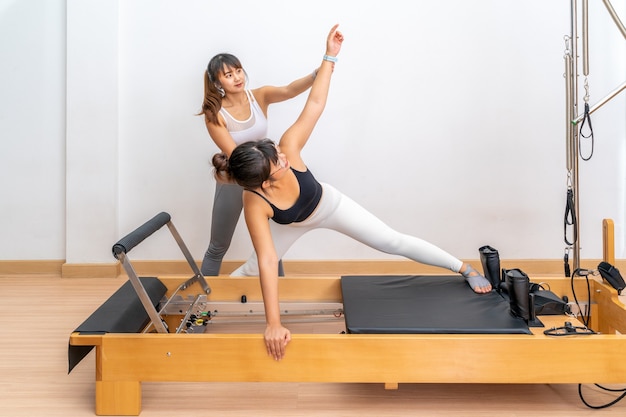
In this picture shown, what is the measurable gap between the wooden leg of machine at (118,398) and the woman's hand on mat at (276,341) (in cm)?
48

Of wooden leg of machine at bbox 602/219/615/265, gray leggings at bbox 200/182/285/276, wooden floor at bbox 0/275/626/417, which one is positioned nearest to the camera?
wooden floor at bbox 0/275/626/417

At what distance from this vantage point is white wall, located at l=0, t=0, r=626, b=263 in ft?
13.5

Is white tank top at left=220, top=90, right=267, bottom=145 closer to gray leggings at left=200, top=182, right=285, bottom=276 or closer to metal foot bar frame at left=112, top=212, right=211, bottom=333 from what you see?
gray leggings at left=200, top=182, right=285, bottom=276

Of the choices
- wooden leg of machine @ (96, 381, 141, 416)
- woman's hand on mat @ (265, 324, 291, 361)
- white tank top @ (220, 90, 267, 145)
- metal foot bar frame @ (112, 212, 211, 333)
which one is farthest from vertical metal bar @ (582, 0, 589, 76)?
wooden leg of machine @ (96, 381, 141, 416)

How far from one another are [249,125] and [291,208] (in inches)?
27.1

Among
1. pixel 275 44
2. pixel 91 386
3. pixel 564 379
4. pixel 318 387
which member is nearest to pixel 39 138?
pixel 275 44

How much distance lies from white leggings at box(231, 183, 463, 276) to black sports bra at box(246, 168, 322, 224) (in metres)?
0.04

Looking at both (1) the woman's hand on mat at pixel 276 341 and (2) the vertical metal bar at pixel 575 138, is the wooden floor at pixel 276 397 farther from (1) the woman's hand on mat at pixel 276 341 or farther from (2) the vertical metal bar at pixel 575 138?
(2) the vertical metal bar at pixel 575 138

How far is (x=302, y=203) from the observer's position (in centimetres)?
265

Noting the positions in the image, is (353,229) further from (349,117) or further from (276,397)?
(349,117)

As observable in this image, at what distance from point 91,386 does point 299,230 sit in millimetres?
1013

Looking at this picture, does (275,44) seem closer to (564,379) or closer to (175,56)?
(175,56)

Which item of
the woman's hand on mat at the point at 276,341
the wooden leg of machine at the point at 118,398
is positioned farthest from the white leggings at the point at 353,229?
the wooden leg of machine at the point at 118,398

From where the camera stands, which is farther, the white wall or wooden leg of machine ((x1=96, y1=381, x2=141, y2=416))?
the white wall
